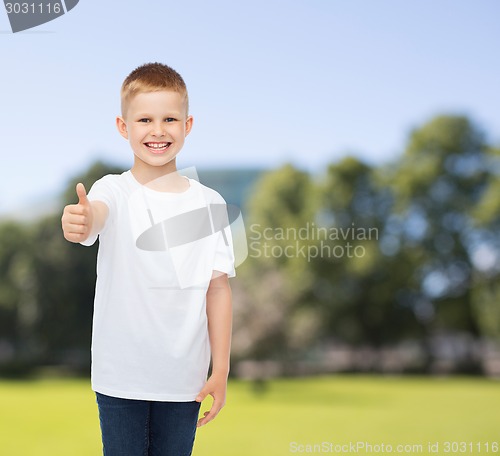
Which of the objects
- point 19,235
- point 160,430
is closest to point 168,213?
point 160,430

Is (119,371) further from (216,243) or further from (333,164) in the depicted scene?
(333,164)

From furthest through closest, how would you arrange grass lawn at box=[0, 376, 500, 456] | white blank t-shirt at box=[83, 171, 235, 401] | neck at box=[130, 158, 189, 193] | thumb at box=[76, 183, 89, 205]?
grass lawn at box=[0, 376, 500, 456], neck at box=[130, 158, 189, 193], white blank t-shirt at box=[83, 171, 235, 401], thumb at box=[76, 183, 89, 205]

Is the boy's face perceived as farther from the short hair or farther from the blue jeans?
the blue jeans

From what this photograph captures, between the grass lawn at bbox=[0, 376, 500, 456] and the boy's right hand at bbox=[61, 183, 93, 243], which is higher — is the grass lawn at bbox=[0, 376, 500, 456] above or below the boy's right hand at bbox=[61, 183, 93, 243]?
below

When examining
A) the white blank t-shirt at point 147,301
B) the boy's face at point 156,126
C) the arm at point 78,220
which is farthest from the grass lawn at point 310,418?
the arm at point 78,220

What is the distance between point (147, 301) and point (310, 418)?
12.1 meters

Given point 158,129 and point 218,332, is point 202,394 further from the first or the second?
point 158,129

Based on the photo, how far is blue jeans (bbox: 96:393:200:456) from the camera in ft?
5.96

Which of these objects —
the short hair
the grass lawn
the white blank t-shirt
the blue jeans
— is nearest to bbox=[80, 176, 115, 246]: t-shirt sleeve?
the white blank t-shirt

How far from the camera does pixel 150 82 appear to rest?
189cm

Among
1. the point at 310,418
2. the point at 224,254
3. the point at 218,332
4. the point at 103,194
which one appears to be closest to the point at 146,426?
the point at 218,332

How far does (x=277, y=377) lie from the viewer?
58.0 feet

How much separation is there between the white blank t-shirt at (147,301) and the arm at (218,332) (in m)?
0.03

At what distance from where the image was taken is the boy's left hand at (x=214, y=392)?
1859mm
